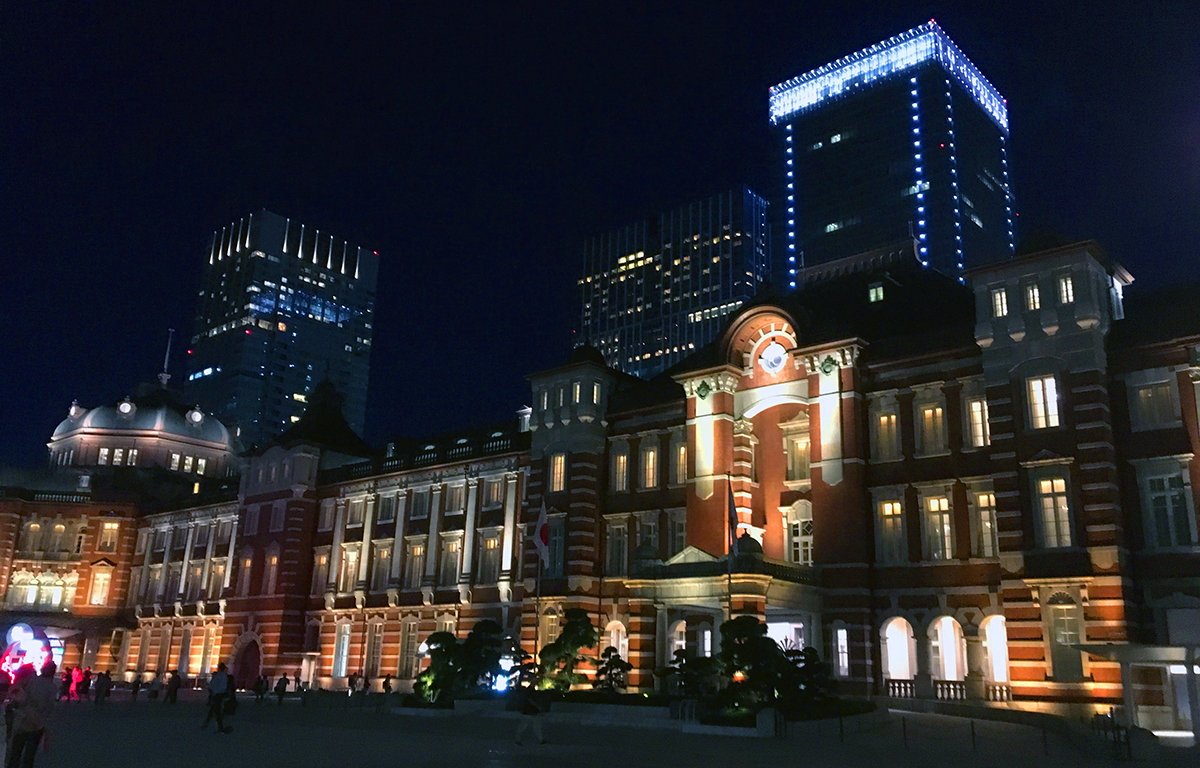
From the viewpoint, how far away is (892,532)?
38.3 metres

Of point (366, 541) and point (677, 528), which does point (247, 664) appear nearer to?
point (366, 541)

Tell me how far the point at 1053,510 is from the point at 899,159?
114987 mm

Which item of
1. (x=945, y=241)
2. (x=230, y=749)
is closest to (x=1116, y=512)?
(x=230, y=749)

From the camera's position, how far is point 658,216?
16325 centimetres

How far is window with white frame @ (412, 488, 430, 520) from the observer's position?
56.2 meters

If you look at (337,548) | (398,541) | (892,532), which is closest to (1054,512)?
(892,532)

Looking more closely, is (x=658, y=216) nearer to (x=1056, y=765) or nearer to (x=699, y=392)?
(x=699, y=392)

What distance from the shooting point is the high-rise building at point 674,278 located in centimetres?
15200

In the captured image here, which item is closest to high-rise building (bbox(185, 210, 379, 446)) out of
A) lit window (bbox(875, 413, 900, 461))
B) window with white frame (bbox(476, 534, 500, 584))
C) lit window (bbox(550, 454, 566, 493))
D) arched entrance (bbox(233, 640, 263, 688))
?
arched entrance (bbox(233, 640, 263, 688))

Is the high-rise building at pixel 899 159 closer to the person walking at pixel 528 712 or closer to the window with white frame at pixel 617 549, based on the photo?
the window with white frame at pixel 617 549

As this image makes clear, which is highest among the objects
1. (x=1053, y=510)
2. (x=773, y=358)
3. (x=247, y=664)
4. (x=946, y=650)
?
(x=773, y=358)

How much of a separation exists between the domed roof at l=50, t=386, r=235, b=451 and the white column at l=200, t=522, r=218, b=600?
60.6 ft

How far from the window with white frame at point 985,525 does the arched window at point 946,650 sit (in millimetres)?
2884

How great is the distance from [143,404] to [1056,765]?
78.4 metres
